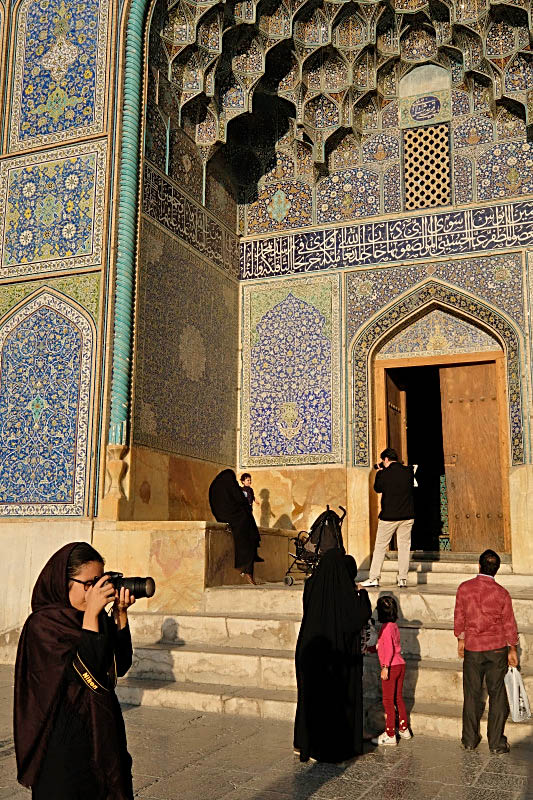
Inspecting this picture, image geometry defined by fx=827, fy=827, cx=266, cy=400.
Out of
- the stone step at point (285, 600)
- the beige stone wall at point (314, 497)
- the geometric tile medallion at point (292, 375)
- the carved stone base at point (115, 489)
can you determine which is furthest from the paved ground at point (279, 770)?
the geometric tile medallion at point (292, 375)

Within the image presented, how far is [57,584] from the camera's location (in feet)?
7.37

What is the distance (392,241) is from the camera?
937cm

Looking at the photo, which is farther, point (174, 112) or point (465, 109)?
point (465, 109)

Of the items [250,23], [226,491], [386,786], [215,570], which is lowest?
[386,786]

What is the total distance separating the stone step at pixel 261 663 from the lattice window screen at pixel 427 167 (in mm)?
5379

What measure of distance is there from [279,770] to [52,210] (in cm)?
593

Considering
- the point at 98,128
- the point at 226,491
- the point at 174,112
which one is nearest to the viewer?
the point at 226,491

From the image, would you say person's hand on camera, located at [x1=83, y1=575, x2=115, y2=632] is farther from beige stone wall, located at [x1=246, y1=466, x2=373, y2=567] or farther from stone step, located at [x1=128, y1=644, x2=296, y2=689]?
beige stone wall, located at [x1=246, y1=466, x2=373, y2=567]

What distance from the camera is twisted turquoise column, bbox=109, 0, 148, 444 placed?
7.39 m

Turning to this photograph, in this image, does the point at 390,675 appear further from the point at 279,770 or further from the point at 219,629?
the point at 219,629

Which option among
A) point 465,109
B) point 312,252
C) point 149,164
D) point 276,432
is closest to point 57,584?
point 149,164

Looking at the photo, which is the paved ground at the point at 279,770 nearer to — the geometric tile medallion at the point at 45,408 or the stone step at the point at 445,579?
the stone step at the point at 445,579

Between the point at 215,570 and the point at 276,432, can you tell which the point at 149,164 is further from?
the point at 215,570

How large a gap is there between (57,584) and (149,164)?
21.6 ft
